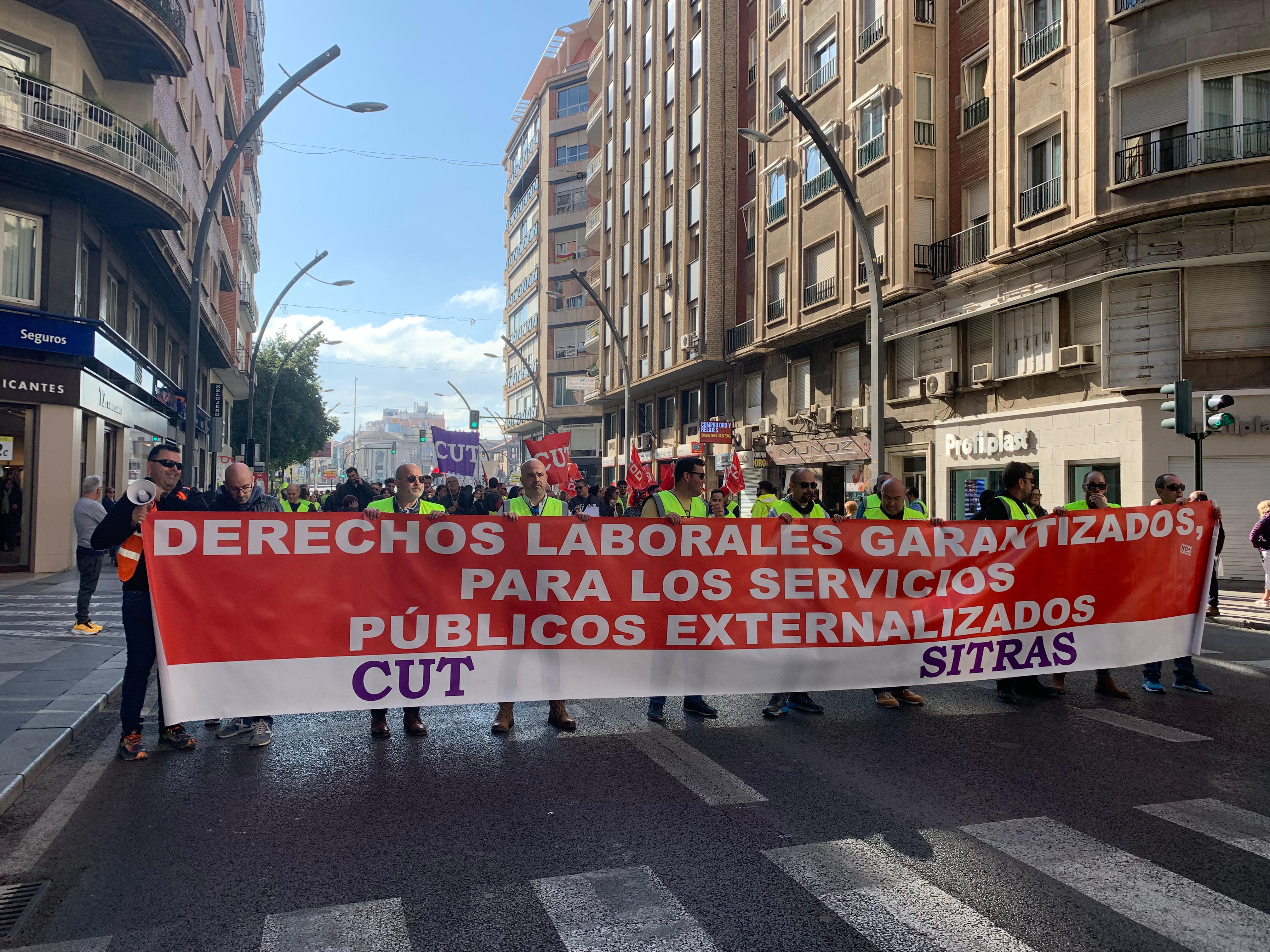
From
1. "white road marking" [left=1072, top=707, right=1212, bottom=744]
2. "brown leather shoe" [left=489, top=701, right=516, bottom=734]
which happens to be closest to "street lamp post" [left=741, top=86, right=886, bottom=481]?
"white road marking" [left=1072, top=707, right=1212, bottom=744]

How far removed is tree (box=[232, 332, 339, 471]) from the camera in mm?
51375

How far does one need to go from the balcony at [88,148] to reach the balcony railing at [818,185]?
15724mm

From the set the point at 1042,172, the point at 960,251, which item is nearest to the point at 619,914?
the point at 1042,172

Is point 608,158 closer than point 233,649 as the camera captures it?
No

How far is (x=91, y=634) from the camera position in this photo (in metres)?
10.2

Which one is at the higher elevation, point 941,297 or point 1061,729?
point 941,297

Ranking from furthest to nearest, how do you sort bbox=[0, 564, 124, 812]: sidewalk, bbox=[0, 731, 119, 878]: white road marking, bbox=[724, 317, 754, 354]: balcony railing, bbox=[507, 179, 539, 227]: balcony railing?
bbox=[507, 179, 539, 227]: balcony railing
bbox=[724, 317, 754, 354]: balcony railing
bbox=[0, 564, 124, 812]: sidewalk
bbox=[0, 731, 119, 878]: white road marking

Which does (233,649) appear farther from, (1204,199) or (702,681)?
(1204,199)

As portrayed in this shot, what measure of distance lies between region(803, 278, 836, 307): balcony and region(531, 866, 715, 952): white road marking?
2308 centimetres

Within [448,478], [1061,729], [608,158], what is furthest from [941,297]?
[608,158]

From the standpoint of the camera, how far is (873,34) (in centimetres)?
2388

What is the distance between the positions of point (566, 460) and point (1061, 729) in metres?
15.0

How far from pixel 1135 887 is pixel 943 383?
19012 mm

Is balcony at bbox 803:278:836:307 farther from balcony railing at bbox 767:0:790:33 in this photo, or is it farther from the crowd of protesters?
the crowd of protesters
